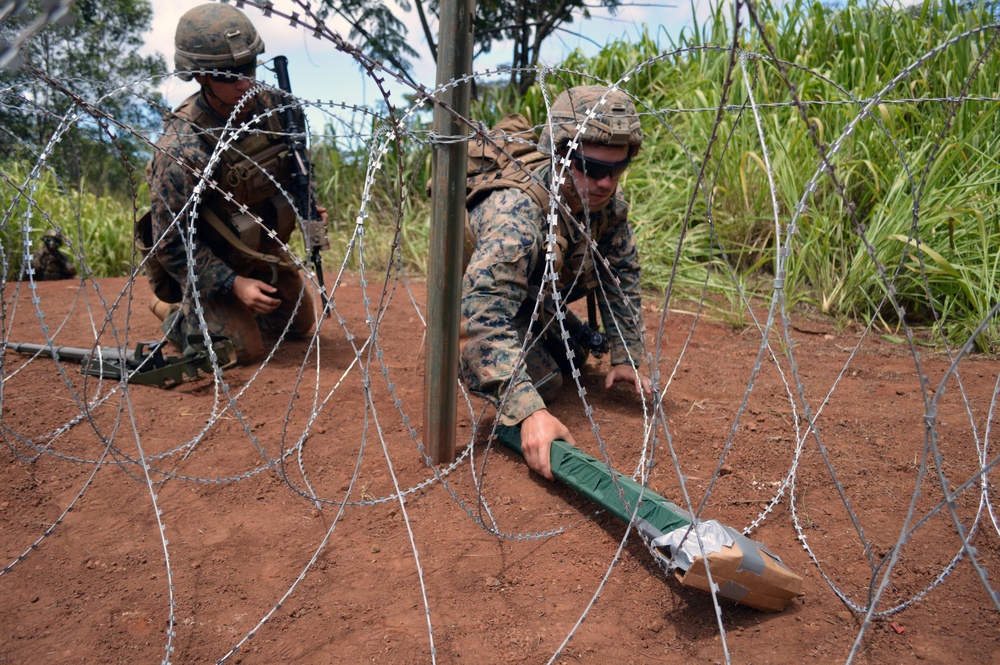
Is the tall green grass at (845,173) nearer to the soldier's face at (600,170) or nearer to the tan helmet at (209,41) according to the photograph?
the soldier's face at (600,170)

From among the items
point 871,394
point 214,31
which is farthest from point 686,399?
point 214,31

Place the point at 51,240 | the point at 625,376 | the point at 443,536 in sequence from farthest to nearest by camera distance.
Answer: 1. the point at 51,240
2. the point at 625,376
3. the point at 443,536

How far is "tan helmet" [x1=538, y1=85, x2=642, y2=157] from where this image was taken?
2.70 meters

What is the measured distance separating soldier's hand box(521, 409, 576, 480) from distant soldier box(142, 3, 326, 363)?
1.55 m

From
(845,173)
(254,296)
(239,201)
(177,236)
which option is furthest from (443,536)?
(845,173)

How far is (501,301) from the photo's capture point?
8.95ft

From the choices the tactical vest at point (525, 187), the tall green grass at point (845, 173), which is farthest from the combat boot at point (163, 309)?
the tall green grass at point (845, 173)

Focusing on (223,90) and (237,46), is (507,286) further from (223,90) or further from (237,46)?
(237,46)

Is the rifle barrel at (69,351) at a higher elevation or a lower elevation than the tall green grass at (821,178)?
lower

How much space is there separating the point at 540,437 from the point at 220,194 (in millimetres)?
2320

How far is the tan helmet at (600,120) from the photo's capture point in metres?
2.70

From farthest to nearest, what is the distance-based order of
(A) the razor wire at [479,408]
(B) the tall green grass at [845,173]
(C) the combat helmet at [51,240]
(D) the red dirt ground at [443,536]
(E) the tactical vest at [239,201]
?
(C) the combat helmet at [51,240], (B) the tall green grass at [845,173], (E) the tactical vest at [239,201], (D) the red dirt ground at [443,536], (A) the razor wire at [479,408]

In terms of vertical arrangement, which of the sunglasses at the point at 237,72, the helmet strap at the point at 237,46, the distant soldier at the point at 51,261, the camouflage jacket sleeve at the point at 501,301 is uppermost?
the helmet strap at the point at 237,46

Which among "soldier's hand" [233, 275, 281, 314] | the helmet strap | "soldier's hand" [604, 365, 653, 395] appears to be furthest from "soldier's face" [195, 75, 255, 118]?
"soldier's hand" [604, 365, 653, 395]
